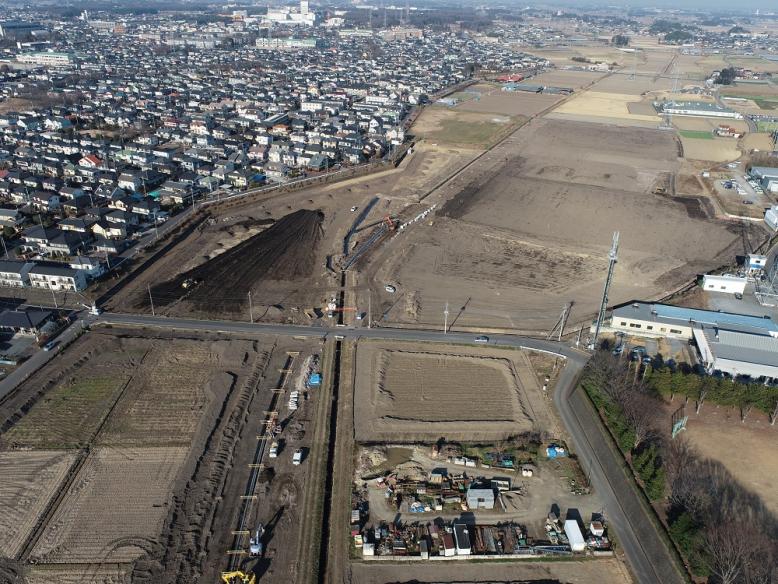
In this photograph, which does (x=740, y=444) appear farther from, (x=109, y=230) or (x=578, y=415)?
(x=109, y=230)

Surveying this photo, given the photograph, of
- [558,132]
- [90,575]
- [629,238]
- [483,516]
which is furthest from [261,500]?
[558,132]

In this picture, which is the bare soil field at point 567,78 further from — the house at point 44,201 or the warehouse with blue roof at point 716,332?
the house at point 44,201

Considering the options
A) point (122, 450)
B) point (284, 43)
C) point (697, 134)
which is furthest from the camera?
point (284, 43)

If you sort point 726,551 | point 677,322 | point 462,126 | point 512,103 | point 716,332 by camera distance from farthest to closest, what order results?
1. point 512,103
2. point 462,126
3. point 677,322
4. point 716,332
5. point 726,551

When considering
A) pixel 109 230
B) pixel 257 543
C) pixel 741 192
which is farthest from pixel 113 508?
pixel 741 192

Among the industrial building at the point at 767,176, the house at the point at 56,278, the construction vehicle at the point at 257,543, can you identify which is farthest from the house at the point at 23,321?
the industrial building at the point at 767,176
